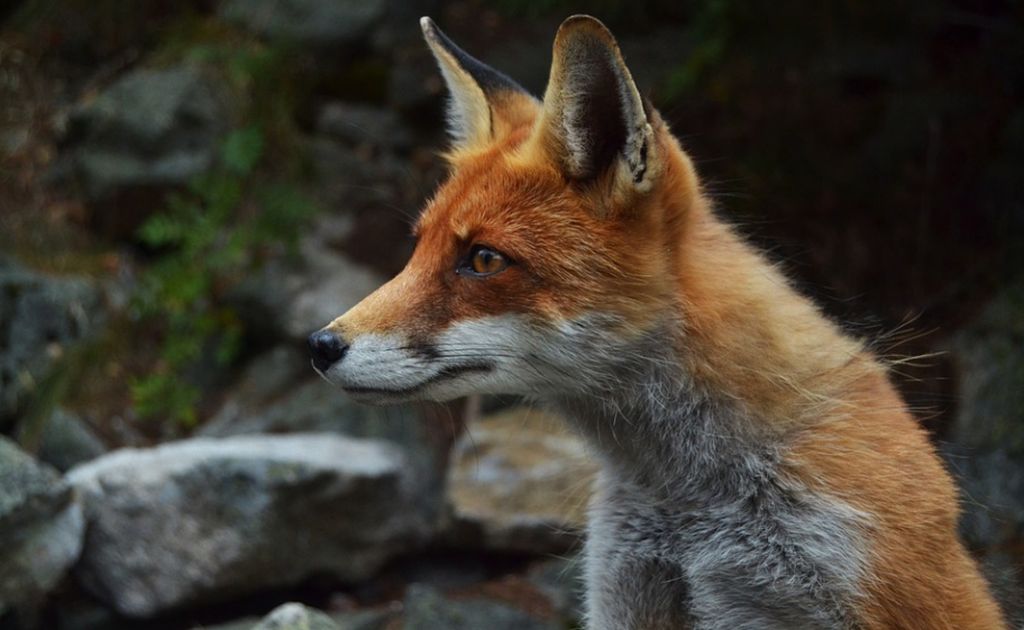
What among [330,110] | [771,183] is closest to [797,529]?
[771,183]

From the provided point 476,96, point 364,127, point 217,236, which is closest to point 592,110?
point 476,96

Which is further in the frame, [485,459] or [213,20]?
[213,20]

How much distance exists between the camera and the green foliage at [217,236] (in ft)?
25.7

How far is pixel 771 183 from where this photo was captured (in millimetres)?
7305

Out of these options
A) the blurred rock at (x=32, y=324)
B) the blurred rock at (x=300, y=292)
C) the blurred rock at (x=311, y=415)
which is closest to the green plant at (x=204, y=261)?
the blurred rock at (x=300, y=292)

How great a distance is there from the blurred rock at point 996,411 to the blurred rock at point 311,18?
5234 mm

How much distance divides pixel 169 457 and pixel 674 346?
373 cm

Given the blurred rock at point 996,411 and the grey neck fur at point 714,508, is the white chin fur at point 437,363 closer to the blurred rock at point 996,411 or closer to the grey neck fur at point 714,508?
the grey neck fur at point 714,508

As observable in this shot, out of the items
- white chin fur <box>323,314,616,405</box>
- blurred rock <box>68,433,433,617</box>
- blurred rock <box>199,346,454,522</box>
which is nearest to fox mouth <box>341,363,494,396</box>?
white chin fur <box>323,314,616,405</box>

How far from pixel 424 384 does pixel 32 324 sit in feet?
16.1

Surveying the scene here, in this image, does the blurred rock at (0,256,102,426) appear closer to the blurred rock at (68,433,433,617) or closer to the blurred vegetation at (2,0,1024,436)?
the blurred vegetation at (2,0,1024,436)

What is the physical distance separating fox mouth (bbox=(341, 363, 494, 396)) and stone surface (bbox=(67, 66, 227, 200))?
5.75 metres

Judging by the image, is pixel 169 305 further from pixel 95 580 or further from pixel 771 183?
pixel 771 183

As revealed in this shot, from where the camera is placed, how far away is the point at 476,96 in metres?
4.26
